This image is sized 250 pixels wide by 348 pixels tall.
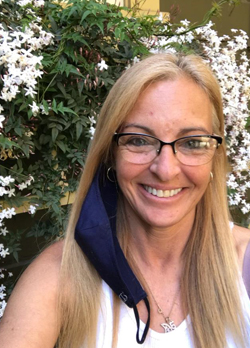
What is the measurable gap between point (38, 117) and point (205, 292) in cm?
101

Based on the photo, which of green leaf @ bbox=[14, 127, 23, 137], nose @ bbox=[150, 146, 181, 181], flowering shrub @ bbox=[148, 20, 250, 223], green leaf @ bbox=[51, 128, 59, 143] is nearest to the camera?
nose @ bbox=[150, 146, 181, 181]

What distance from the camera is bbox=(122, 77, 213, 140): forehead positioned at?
1.35m

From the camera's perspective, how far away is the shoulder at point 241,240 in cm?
161

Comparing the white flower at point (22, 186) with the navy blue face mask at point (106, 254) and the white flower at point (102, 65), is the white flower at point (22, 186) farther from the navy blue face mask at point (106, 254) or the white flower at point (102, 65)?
the white flower at point (102, 65)

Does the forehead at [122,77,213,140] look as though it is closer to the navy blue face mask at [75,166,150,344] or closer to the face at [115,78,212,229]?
the face at [115,78,212,229]

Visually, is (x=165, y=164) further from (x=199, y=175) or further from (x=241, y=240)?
(x=241, y=240)

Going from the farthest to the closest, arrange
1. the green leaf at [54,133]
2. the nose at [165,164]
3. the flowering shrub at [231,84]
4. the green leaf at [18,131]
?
the flowering shrub at [231,84], the green leaf at [54,133], the green leaf at [18,131], the nose at [165,164]

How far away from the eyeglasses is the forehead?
25 mm

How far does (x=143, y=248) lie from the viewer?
1561 millimetres

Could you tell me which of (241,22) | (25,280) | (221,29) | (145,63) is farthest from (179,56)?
(241,22)

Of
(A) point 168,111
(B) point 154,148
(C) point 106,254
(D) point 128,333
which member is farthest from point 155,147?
(D) point 128,333

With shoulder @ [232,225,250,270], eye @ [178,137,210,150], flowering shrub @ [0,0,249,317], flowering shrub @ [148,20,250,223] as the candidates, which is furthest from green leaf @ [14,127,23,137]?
shoulder @ [232,225,250,270]

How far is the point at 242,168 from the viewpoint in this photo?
8.12 ft

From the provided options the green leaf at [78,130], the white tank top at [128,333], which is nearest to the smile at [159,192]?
the white tank top at [128,333]
